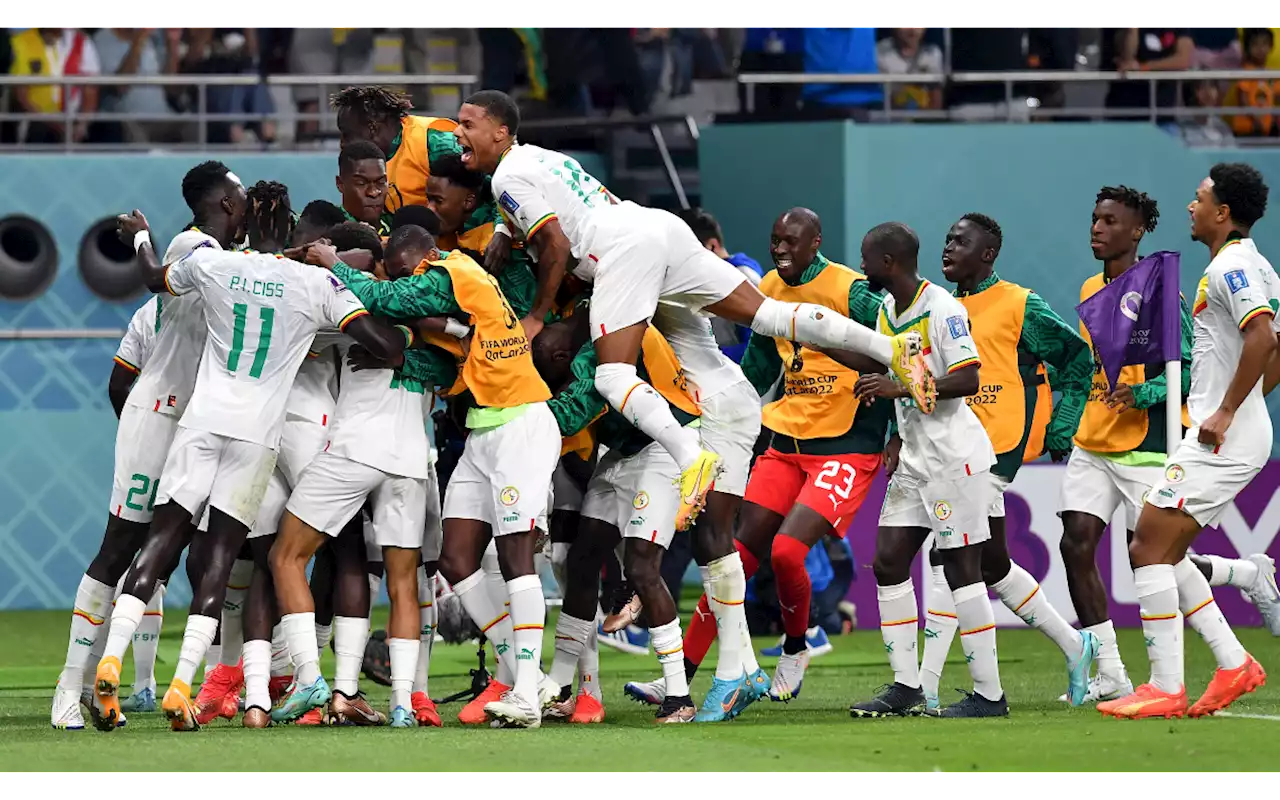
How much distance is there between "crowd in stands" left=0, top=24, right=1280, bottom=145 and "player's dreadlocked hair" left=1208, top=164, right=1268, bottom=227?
25.9ft

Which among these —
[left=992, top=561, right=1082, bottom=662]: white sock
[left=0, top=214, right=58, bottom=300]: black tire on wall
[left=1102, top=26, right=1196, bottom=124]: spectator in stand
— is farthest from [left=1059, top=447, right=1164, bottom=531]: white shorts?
[left=0, top=214, right=58, bottom=300]: black tire on wall

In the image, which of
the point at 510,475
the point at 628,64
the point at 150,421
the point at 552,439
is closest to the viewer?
the point at 510,475

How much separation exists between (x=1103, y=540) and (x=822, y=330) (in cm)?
591

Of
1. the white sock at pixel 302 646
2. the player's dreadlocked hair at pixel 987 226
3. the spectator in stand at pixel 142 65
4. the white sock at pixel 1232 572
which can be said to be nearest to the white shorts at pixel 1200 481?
the player's dreadlocked hair at pixel 987 226

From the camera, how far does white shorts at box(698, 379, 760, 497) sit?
8.31 m

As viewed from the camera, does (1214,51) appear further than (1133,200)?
Yes

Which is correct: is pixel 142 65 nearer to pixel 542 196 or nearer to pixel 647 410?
pixel 542 196

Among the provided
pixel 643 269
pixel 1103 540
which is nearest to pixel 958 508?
pixel 643 269

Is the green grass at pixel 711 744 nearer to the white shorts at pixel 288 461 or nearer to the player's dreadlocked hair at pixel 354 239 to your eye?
the white shorts at pixel 288 461

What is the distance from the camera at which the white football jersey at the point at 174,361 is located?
830cm

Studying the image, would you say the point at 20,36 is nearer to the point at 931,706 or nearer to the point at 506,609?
the point at 506,609

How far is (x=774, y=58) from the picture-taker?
1580 cm

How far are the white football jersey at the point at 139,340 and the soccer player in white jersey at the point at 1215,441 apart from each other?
4.46m

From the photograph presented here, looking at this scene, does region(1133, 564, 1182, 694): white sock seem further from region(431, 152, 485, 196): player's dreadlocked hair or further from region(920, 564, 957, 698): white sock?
region(431, 152, 485, 196): player's dreadlocked hair
